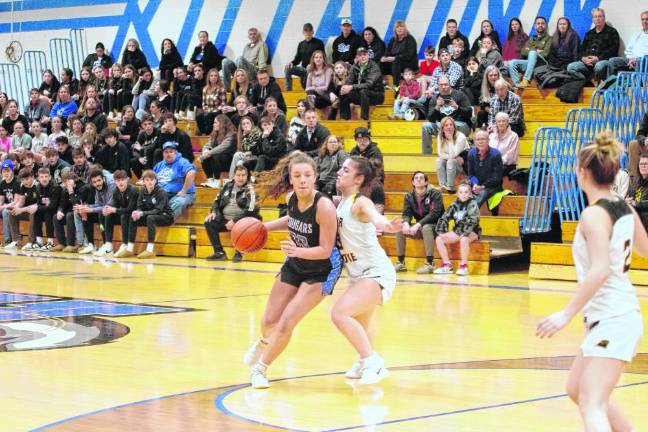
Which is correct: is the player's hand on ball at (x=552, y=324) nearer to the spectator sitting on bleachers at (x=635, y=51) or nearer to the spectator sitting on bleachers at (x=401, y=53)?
the spectator sitting on bleachers at (x=635, y=51)

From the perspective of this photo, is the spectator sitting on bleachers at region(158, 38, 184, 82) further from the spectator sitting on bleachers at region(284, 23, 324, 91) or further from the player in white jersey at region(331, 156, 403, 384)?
the player in white jersey at region(331, 156, 403, 384)

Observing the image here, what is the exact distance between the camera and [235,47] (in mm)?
21016

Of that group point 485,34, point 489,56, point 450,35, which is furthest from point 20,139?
point 489,56

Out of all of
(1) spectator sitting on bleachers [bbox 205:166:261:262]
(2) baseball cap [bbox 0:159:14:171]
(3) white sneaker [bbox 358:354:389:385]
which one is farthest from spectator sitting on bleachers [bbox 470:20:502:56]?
(3) white sneaker [bbox 358:354:389:385]

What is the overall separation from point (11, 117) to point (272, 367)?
14670 millimetres

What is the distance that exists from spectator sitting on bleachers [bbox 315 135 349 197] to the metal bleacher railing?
8.26ft

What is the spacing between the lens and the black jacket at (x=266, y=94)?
688 inches

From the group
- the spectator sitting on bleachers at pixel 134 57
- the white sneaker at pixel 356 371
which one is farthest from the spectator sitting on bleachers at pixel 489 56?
the white sneaker at pixel 356 371

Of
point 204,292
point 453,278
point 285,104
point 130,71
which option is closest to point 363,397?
point 204,292

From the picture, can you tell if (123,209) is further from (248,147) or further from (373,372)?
(373,372)

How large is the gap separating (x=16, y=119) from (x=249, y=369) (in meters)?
14.7

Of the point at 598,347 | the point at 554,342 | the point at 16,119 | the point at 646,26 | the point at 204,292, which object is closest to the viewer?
the point at 598,347

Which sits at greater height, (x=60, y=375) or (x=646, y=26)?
(x=646, y=26)

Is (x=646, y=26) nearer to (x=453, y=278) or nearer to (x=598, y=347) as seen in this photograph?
(x=453, y=278)
